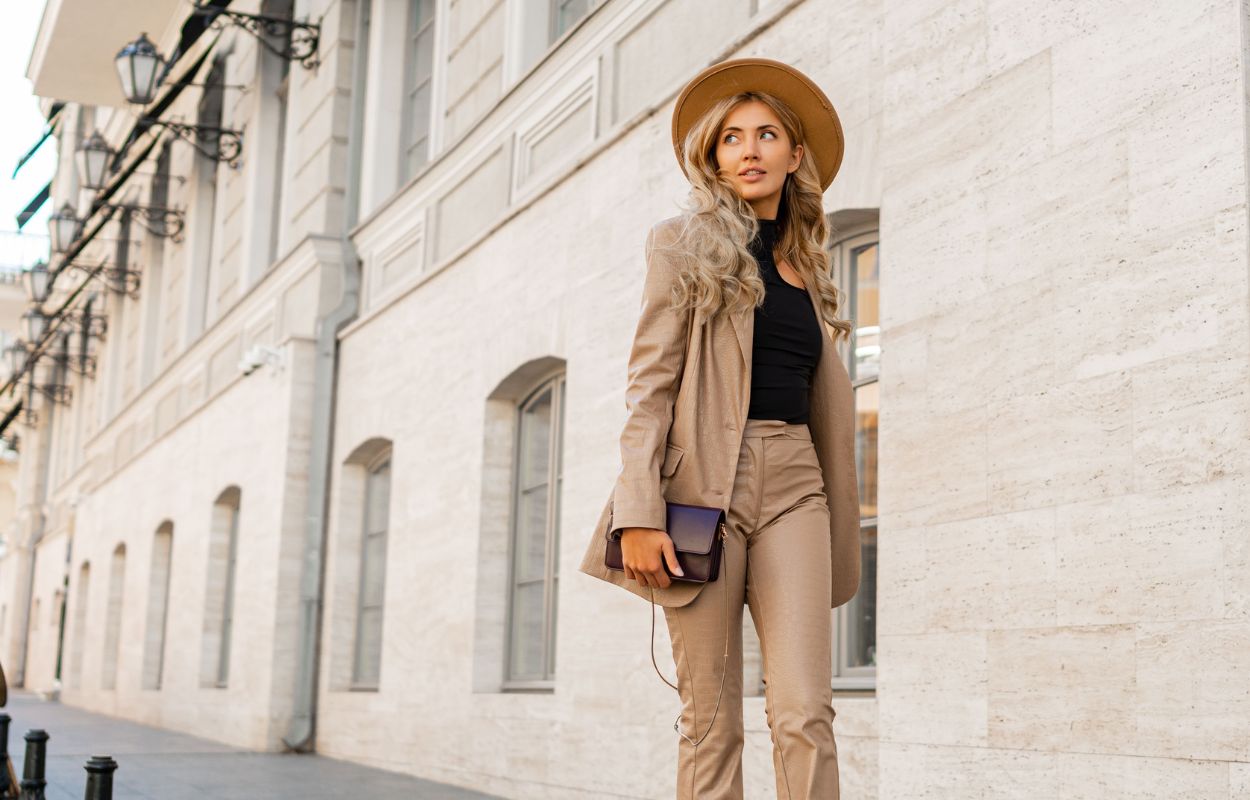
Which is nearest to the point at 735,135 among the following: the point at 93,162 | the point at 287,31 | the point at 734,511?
the point at 734,511

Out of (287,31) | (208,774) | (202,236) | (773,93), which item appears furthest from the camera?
(202,236)

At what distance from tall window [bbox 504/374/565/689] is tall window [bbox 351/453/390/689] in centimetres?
244

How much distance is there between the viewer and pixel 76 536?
27453 millimetres

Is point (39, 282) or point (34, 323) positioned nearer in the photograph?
point (39, 282)

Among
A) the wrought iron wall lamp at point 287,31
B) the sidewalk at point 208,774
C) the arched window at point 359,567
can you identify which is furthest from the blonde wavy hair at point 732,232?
the wrought iron wall lamp at point 287,31

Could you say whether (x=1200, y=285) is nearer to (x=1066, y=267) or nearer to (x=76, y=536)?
(x=1066, y=267)

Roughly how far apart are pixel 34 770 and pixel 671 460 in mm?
4367

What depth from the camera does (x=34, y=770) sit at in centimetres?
675

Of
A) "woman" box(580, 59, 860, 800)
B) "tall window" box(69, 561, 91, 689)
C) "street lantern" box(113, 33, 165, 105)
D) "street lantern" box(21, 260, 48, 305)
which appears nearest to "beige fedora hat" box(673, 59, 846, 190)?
"woman" box(580, 59, 860, 800)

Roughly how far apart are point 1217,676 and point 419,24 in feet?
35.4

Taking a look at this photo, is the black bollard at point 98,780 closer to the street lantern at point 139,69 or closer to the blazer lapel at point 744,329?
the blazer lapel at point 744,329

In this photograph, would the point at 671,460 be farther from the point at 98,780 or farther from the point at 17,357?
the point at 17,357

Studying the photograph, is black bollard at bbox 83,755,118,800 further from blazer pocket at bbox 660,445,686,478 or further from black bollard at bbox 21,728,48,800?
blazer pocket at bbox 660,445,686,478

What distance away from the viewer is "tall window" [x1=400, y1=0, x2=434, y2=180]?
515 inches
